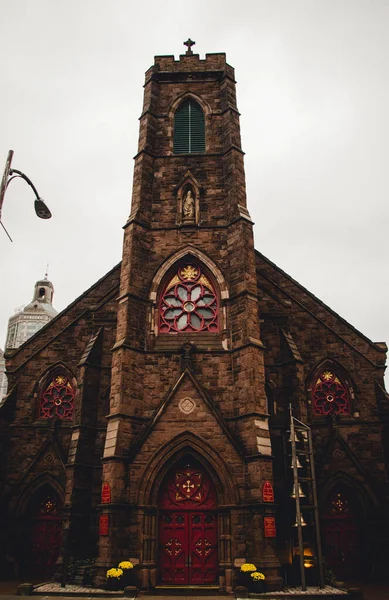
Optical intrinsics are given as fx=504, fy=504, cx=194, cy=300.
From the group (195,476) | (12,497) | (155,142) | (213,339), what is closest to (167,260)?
(213,339)

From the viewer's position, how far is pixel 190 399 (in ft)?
52.7

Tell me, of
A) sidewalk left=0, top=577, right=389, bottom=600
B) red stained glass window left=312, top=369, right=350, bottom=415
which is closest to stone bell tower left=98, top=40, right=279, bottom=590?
sidewalk left=0, top=577, right=389, bottom=600

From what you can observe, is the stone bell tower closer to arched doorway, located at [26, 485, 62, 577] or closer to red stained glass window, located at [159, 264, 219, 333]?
red stained glass window, located at [159, 264, 219, 333]

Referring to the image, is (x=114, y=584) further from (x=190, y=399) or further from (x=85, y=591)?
(x=190, y=399)

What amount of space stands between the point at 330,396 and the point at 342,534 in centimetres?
496

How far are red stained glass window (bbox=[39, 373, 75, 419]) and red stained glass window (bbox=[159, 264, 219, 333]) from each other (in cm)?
→ 530

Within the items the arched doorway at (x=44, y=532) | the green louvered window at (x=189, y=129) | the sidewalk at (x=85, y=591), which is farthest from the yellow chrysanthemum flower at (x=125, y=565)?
the green louvered window at (x=189, y=129)

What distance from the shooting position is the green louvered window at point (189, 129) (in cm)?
2170

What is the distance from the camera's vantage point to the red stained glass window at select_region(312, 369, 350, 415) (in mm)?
19750

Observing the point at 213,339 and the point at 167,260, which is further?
the point at 167,260

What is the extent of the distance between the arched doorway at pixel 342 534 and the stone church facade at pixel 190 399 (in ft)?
0.16

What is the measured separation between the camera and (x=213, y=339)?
57.9 ft

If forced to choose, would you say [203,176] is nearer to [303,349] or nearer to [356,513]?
[303,349]

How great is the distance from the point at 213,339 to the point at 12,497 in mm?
9387
